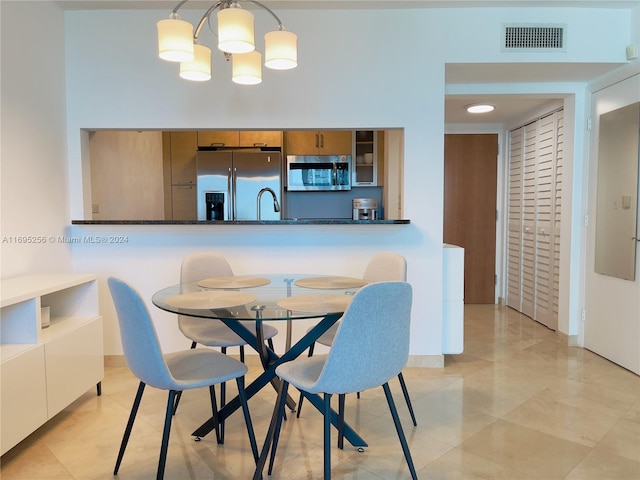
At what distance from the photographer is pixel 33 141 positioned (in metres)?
2.77

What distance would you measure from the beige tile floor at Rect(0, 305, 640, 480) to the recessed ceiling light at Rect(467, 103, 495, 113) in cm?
245

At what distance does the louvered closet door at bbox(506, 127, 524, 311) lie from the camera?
4.96 m

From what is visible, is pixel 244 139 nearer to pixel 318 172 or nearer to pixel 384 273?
pixel 318 172

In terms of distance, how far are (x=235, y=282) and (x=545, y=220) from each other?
3368 mm

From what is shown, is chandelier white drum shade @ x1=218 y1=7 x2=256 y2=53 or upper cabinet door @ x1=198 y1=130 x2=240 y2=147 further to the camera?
upper cabinet door @ x1=198 y1=130 x2=240 y2=147

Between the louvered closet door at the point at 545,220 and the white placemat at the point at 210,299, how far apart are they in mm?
3389

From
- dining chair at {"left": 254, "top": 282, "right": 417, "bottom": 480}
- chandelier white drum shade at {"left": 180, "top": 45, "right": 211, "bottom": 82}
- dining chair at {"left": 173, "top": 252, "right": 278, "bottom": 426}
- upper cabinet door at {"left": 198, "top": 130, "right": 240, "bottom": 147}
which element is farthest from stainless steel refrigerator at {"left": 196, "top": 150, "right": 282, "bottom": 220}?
dining chair at {"left": 254, "top": 282, "right": 417, "bottom": 480}

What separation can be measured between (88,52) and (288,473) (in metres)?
3.07

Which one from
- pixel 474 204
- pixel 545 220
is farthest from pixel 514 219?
pixel 545 220

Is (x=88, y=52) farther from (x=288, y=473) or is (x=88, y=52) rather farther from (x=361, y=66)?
(x=288, y=473)

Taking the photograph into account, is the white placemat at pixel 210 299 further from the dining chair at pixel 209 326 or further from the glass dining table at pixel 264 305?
the dining chair at pixel 209 326

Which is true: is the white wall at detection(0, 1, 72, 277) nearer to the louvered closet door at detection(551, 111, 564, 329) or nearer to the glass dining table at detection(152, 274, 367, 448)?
the glass dining table at detection(152, 274, 367, 448)

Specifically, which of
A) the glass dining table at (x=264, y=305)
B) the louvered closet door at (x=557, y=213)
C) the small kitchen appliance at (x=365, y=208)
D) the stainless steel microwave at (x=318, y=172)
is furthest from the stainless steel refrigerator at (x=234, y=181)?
the louvered closet door at (x=557, y=213)

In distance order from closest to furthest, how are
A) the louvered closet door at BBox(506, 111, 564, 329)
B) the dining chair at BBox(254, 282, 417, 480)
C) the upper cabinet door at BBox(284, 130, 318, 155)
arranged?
1. the dining chair at BBox(254, 282, 417, 480)
2. the louvered closet door at BBox(506, 111, 564, 329)
3. the upper cabinet door at BBox(284, 130, 318, 155)
